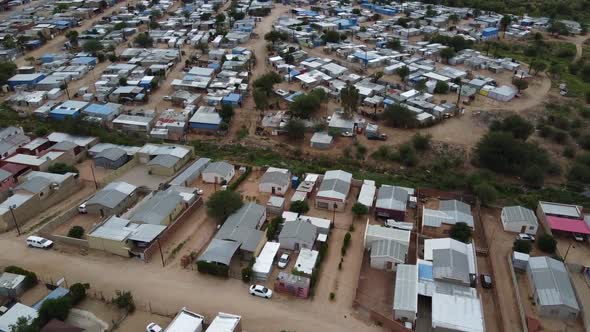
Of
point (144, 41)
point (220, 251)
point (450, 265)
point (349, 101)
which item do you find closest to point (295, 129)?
point (349, 101)

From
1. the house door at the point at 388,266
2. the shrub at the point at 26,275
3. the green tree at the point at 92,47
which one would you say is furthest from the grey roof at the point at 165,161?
the green tree at the point at 92,47

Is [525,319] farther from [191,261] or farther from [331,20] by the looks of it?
[331,20]

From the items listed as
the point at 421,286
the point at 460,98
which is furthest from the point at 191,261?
the point at 460,98

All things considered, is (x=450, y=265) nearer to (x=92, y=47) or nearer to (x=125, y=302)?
(x=125, y=302)

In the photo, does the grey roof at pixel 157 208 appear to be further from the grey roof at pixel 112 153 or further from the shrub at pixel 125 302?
the grey roof at pixel 112 153

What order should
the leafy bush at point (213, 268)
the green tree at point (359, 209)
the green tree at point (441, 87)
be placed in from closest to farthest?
the leafy bush at point (213, 268), the green tree at point (359, 209), the green tree at point (441, 87)

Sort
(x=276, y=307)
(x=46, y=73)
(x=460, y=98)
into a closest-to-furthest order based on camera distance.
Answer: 1. (x=276, y=307)
2. (x=460, y=98)
3. (x=46, y=73)
